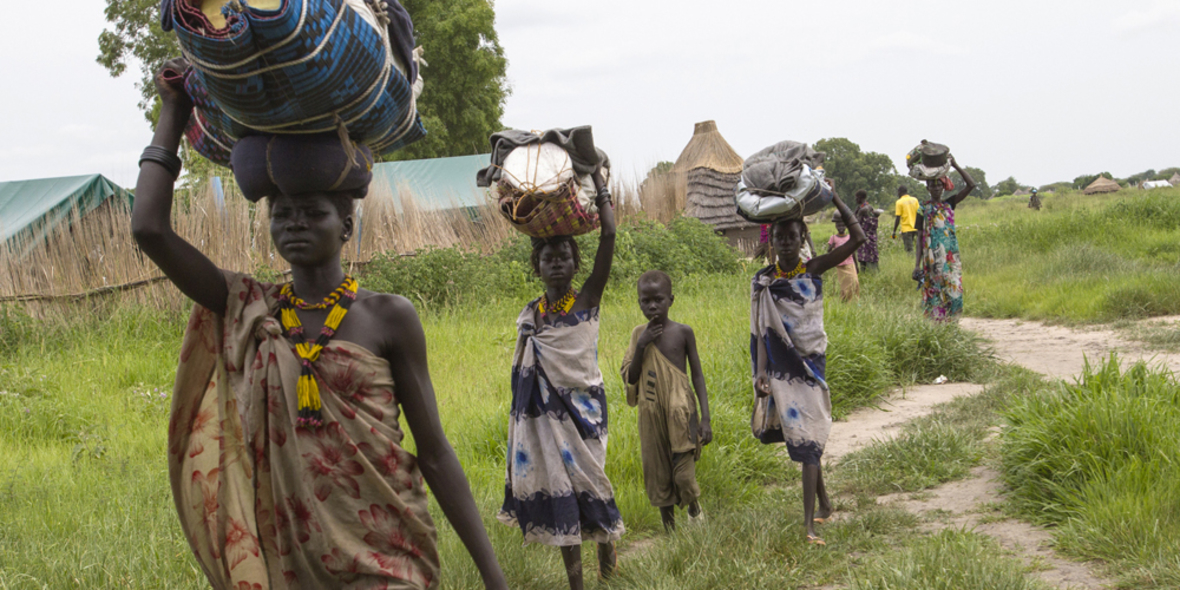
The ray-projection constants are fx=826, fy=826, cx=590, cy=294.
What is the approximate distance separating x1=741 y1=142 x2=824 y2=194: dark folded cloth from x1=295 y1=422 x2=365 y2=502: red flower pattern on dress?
9.72 ft

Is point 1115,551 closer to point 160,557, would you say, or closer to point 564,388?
point 564,388

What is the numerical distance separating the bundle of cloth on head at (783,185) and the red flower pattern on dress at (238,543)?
10.1 ft

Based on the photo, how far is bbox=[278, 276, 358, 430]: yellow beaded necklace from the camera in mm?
1731

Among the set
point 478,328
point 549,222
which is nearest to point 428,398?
point 549,222

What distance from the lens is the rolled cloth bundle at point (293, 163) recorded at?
173 centimetres

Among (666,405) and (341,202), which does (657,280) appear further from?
(341,202)

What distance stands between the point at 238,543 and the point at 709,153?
1778cm

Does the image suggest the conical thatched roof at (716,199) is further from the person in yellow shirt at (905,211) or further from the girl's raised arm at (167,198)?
the girl's raised arm at (167,198)

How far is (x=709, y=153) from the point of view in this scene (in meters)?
18.8

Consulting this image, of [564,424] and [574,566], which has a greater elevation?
[564,424]

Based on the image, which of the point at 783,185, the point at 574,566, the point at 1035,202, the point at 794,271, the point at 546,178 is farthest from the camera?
the point at 1035,202

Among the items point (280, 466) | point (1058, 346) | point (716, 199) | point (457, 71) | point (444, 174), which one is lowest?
point (1058, 346)

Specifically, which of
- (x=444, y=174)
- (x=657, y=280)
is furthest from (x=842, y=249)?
(x=444, y=174)

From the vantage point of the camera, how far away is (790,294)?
14.4 feet
